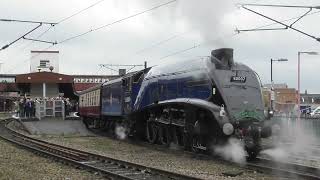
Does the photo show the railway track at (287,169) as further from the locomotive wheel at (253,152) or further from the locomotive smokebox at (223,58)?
the locomotive smokebox at (223,58)

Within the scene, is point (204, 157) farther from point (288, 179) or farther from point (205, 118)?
point (288, 179)

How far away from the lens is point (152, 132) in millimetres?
21875

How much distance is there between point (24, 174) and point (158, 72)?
904 cm

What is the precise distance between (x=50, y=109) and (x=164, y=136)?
1967cm

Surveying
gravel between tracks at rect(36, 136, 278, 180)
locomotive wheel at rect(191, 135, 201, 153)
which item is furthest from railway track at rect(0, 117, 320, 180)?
gravel between tracks at rect(36, 136, 278, 180)

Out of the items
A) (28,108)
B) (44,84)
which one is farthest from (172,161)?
(44,84)

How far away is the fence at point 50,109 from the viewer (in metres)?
37.3

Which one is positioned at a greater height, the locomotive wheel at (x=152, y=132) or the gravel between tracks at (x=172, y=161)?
the locomotive wheel at (x=152, y=132)

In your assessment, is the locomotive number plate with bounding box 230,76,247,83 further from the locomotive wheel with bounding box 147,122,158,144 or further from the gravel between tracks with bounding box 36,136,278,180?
the locomotive wheel with bounding box 147,122,158,144

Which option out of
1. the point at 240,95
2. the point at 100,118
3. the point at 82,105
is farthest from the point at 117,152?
the point at 82,105

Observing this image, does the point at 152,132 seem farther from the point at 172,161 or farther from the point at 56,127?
the point at 56,127

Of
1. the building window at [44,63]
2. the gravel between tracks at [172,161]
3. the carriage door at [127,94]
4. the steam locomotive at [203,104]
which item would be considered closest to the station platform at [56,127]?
the carriage door at [127,94]

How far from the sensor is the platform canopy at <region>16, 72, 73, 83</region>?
47938mm

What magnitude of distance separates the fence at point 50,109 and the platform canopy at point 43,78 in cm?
974
